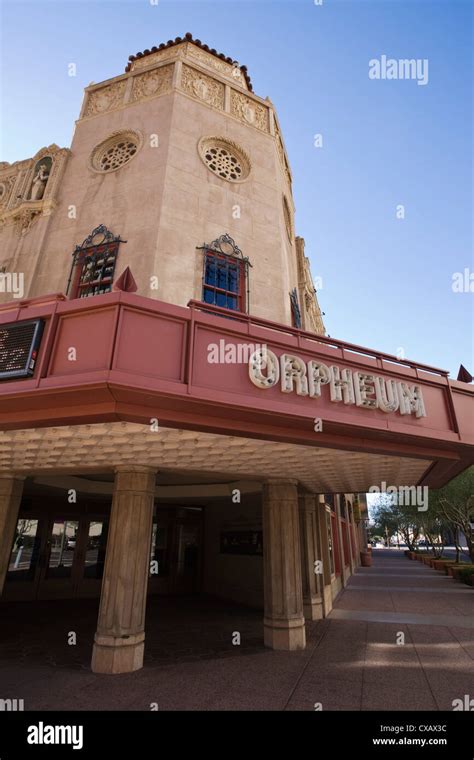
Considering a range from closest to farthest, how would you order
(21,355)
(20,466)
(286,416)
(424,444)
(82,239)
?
(21,355) < (286,416) < (424,444) < (20,466) < (82,239)

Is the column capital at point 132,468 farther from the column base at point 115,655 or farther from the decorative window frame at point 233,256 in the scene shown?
the decorative window frame at point 233,256

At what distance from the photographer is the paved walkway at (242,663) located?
6.63 metres

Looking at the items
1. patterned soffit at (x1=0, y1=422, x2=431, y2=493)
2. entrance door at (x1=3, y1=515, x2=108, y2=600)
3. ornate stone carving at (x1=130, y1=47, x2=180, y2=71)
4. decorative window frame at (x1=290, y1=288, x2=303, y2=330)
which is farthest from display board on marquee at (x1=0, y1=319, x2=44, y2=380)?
ornate stone carving at (x1=130, y1=47, x2=180, y2=71)

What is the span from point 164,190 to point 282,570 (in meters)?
10.8

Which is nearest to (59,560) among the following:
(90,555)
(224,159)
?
(90,555)

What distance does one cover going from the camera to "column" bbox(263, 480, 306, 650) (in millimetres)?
9727

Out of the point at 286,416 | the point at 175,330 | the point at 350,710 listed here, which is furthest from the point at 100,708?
the point at 175,330

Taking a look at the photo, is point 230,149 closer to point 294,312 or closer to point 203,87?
point 203,87

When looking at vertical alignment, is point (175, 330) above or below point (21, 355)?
above

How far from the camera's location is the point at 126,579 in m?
8.24

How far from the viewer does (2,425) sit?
617 cm
